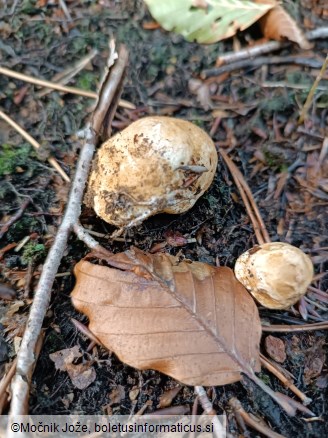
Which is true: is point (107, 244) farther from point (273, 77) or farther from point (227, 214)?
point (273, 77)

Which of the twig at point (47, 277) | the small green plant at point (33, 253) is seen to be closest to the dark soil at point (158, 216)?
the small green plant at point (33, 253)

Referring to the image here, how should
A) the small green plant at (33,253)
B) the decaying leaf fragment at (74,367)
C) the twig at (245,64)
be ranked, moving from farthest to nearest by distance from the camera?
the twig at (245,64) < the small green plant at (33,253) < the decaying leaf fragment at (74,367)

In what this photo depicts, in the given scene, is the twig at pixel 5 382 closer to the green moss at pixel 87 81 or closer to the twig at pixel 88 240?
the twig at pixel 88 240

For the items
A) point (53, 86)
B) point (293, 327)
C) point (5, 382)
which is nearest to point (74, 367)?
point (5, 382)

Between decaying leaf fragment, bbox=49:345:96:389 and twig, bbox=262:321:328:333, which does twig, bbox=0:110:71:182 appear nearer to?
decaying leaf fragment, bbox=49:345:96:389

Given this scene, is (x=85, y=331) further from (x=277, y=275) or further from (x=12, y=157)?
(x=12, y=157)

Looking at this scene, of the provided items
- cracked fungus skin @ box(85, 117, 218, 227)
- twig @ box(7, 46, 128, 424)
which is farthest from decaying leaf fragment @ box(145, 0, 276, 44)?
cracked fungus skin @ box(85, 117, 218, 227)
